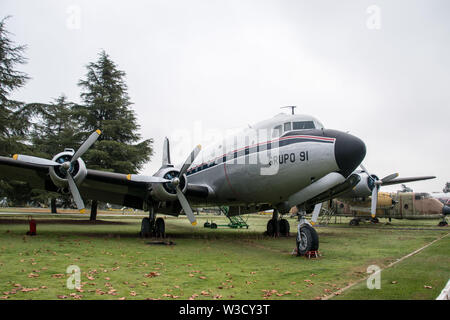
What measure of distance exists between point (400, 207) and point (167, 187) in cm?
2495

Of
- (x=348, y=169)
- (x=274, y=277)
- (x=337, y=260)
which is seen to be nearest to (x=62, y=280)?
(x=274, y=277)

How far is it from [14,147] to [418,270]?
2348 cm

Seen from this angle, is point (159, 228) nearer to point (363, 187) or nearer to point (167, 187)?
point (167, 187)

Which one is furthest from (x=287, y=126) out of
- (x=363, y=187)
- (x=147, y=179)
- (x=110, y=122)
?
(x=110, y=122)

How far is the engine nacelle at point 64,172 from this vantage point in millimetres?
12336

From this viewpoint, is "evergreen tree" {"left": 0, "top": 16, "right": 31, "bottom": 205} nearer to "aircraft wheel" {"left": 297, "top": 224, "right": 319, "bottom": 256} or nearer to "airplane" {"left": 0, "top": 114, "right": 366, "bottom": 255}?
"airplane" {"left": 0, "top": 114, "right": 366, "bottom": 255}

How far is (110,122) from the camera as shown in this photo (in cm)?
3047

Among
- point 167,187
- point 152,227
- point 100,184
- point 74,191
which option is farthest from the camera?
point 152,227

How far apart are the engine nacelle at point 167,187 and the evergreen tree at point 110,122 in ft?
53.2

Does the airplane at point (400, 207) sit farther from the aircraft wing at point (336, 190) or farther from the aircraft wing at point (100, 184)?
the aircraft wing at point (100, 184)

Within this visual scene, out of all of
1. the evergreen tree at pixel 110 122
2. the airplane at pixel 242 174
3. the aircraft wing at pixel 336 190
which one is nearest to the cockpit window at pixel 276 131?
the airplane at pixel 242 174

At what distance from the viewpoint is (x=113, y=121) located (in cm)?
3052
